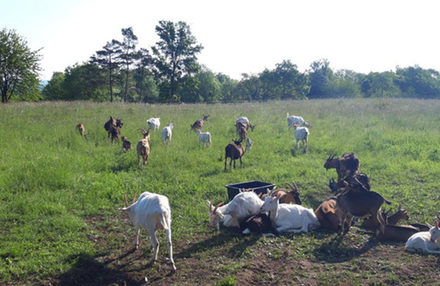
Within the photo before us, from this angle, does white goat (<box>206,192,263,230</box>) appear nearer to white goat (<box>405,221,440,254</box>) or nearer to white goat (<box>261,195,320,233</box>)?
white goat (<box>261,195,320,233</box>)

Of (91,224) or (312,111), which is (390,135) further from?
(91,224)

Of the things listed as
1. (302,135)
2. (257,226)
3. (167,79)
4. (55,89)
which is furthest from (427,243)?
(55,89)

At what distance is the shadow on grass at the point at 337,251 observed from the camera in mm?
6466

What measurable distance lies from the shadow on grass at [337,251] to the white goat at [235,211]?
1.56 metres

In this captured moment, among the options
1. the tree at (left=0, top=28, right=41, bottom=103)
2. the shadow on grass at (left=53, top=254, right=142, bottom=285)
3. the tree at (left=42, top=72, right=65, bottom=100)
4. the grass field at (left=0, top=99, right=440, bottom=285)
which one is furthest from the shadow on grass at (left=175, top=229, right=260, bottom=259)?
the tree at (left=42, top=72, right=65, bottom=100)

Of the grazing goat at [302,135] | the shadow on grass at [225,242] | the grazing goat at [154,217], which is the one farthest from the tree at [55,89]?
the grazing goat at [154,217]

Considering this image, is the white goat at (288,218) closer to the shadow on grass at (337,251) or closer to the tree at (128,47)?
the shadow on grass at (337,251)

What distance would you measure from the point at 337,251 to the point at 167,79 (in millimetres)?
46357

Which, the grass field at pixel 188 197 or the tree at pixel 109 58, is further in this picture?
the tree at pixel 109 58

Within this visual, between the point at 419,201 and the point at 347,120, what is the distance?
40.9ft

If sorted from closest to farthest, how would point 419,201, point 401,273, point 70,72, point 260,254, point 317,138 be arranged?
point 401,273
point 260,254
point 419,201
point 317,138
point 70,72

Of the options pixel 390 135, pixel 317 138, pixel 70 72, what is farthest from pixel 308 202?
pixel 70 72

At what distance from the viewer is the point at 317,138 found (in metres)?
17.4

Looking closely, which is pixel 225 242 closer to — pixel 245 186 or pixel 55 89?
pixel 245 186
